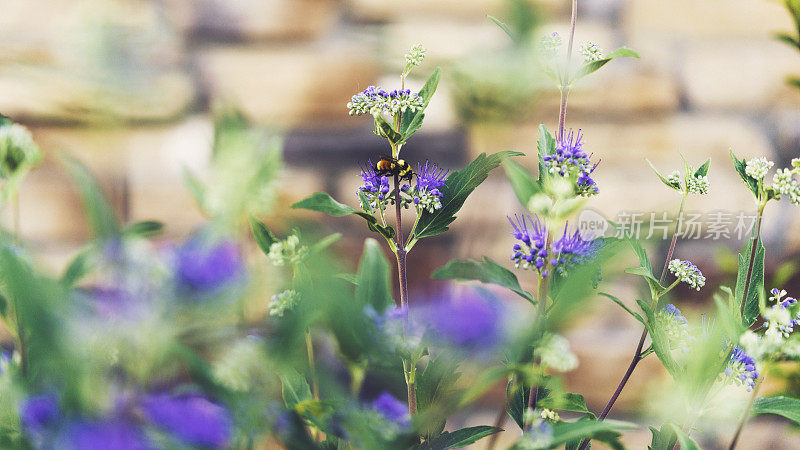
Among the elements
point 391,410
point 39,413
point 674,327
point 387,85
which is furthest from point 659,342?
point 387,85

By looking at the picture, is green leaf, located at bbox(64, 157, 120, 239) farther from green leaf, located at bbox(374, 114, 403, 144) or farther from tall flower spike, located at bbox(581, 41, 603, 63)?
tall flower spike, located at bbox(581, 41, 603, 63)

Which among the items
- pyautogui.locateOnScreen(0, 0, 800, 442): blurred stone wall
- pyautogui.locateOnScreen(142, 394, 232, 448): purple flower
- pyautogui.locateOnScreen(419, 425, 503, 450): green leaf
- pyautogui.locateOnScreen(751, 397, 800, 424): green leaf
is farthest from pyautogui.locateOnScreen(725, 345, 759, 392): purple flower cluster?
pyautogui.locateOnScreen(0, 0, 800, 442): blurred stone wall

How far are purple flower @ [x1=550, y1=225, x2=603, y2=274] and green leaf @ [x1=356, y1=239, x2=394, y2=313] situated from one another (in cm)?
8

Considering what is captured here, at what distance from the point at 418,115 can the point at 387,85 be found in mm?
427

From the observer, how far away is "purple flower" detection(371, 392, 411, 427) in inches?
7.3

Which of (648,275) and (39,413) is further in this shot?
(648,275)

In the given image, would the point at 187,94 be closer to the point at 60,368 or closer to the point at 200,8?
the point at 200,8

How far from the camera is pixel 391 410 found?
190 mm

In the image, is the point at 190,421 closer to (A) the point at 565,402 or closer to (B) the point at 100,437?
(B) the point at 100,437

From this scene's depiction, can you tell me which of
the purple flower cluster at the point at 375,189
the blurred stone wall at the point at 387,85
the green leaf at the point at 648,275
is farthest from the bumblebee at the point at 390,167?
the blurred stone wall at the point at 387,85

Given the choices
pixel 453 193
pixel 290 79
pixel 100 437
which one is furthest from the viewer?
pixel 290 79

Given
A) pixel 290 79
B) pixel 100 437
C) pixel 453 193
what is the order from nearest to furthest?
1. pixel 100 437
2. pixel 453 193
3. pixel 290 79

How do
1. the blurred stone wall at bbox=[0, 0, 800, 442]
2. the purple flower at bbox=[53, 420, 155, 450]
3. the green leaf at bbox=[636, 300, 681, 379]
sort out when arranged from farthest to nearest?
the blurred stone wall at bbox=[0, 0, 800, 442] < the green leaf at bbox=[636, 300, 681, 379] < the purple flower at bbox=[53, 420, 155, 450]

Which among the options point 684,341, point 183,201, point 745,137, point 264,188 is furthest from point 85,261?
point 745,137
